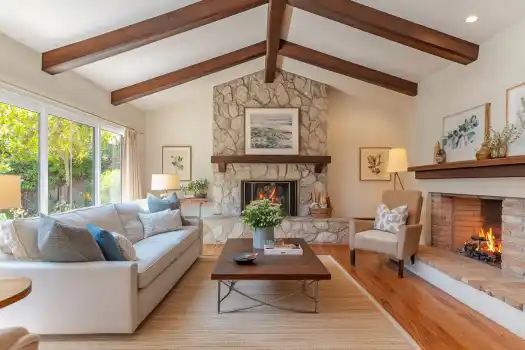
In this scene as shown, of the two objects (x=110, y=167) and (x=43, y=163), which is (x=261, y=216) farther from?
(x=110, y=167)

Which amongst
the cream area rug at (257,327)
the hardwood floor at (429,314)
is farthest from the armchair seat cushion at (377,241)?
the cream area rug at (257,327)

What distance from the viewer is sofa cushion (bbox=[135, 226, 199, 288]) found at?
9.78 feet

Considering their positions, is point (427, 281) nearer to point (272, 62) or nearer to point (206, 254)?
point (206, 254)

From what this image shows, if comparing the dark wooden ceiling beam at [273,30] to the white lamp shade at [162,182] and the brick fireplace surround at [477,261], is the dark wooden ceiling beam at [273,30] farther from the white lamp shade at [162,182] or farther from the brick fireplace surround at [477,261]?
the brick fireplace surround at [477,261]

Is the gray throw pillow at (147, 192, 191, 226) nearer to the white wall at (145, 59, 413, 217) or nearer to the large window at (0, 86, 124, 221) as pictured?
the large window at (0, 86, 124, 221)

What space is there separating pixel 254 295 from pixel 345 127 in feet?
14.7

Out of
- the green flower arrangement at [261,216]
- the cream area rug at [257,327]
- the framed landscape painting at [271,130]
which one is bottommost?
the cream area rug at [257,327]

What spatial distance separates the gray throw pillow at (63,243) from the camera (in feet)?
8.61

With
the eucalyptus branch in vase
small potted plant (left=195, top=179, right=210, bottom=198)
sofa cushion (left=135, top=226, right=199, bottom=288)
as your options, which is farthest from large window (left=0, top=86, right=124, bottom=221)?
the eucalyptus branch in vase

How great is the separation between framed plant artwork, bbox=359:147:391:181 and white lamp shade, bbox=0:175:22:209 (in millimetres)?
5947

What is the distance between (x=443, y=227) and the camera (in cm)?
522

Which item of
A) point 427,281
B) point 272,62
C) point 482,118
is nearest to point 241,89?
point 272,62

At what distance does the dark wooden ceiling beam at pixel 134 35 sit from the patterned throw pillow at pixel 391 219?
324 cm

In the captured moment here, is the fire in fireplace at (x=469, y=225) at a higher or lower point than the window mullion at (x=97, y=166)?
lower
